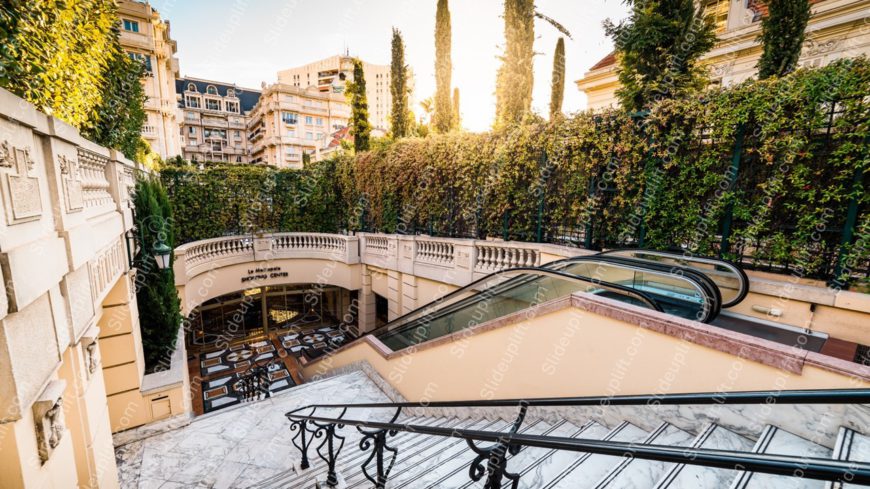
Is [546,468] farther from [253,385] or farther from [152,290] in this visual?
[253,385]

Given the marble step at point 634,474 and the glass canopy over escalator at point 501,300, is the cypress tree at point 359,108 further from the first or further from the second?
the marble step at point 634,474

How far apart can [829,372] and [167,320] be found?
822 cm

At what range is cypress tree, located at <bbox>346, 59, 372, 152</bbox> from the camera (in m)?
15.3

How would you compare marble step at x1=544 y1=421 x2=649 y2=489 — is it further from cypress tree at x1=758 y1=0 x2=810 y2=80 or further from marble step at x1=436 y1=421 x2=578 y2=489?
cypress tree at x1=758 y1=0 x2=810 y2=80

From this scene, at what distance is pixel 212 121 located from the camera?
47125 millimetres

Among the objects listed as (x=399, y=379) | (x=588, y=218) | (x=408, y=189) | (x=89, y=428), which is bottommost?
(x=399, y=379)

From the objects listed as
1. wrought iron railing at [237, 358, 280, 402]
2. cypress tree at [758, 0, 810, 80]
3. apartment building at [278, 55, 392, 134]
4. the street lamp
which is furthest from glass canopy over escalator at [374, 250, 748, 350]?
apartment building at [278, 55, 392, 134]

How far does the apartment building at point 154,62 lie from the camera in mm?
23125

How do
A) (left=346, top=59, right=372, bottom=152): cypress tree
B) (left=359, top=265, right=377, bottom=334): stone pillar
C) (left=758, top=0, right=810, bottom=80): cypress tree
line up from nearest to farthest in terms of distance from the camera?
1. (left=758, top=0, right=810, bottom=80): cypress tree
2. (left=359, top=265, right=377, bottom=334): stone pillar
3. (left=346, top=59, right=372, bottom=152): cypress tree

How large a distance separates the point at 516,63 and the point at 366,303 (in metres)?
9.29

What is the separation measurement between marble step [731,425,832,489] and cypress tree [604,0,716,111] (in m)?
5.91

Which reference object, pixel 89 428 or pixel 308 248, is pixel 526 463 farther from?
pixel 308 248

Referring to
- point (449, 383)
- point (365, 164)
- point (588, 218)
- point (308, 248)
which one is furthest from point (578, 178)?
point (308, 248)

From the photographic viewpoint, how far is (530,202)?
7.41m
